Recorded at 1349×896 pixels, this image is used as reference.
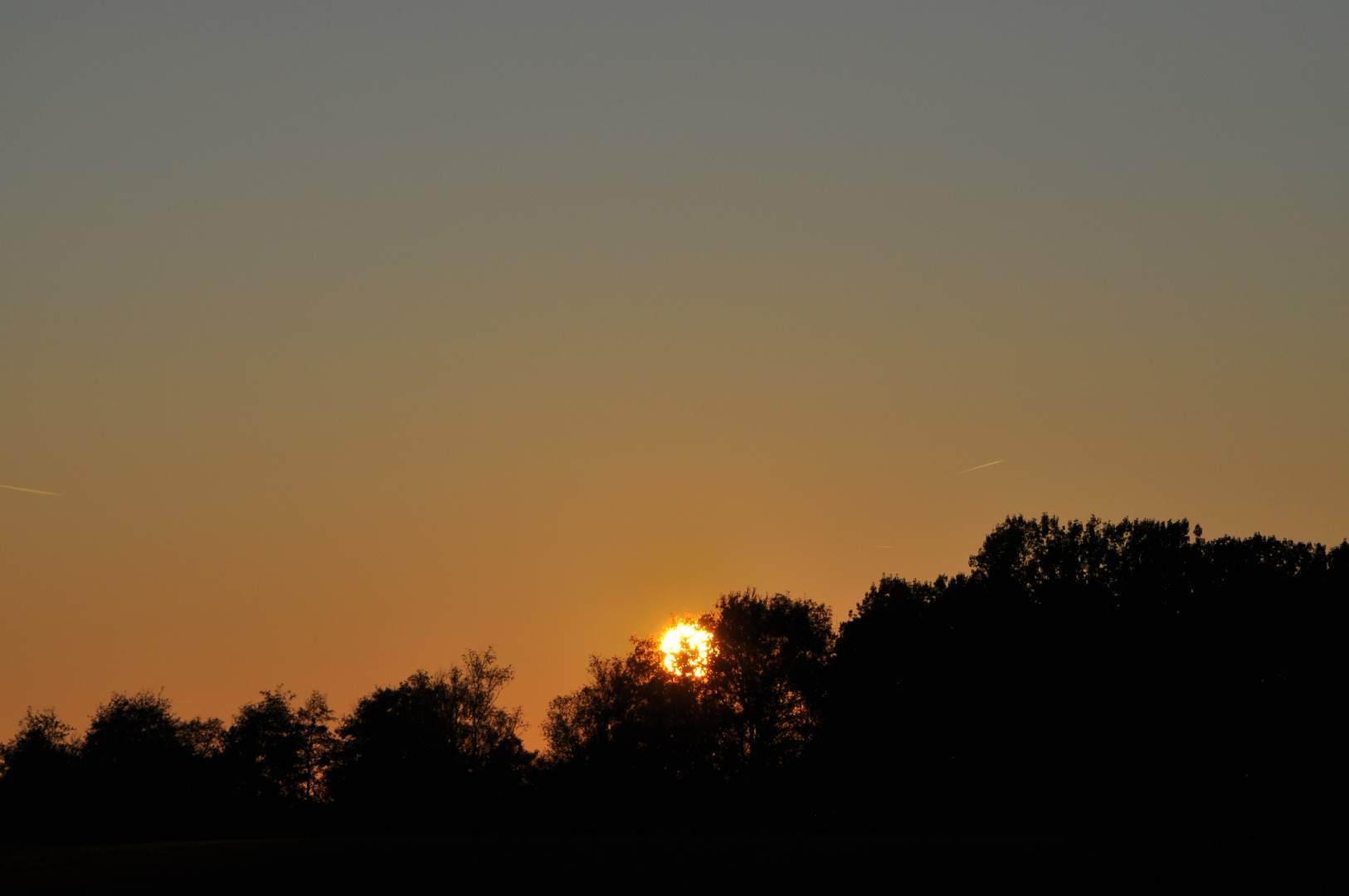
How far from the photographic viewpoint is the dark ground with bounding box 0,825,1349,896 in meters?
33.0

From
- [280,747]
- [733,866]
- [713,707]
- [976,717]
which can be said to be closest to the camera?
[733,866]

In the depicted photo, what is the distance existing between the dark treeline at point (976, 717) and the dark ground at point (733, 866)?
1597cm

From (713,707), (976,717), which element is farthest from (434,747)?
(976,717)

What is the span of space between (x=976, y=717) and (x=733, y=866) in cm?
4095

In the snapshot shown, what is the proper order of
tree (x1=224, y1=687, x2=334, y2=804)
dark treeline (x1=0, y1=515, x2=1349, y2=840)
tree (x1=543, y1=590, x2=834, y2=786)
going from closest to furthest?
1. dark treeline (x1=0, y1=515, x2=1349, y2=840)
2. tree (x1=543, y1=590, x2=834, y2=786)
3. tree (x1=224, y1=687, x2=334, y2=804)

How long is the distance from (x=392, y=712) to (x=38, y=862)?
71.8 metres

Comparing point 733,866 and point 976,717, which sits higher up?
point 976,717

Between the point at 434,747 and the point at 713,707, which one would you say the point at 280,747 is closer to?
the point at 434,747

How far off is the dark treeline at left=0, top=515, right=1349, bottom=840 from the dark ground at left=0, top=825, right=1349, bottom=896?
15968 mm

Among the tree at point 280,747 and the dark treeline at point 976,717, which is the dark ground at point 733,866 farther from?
the tree at point 280,747

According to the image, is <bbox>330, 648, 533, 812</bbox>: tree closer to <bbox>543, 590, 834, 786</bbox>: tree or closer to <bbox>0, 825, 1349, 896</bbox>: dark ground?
<bbox>543, 590, 834, 786</bbox>: tree

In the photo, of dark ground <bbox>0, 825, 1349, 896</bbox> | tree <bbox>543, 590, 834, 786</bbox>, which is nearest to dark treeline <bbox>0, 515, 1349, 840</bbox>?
tree <bbox>543, 590, 834, 786</bbox>

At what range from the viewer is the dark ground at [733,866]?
33.0 meters

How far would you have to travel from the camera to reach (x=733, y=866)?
1553 inches
